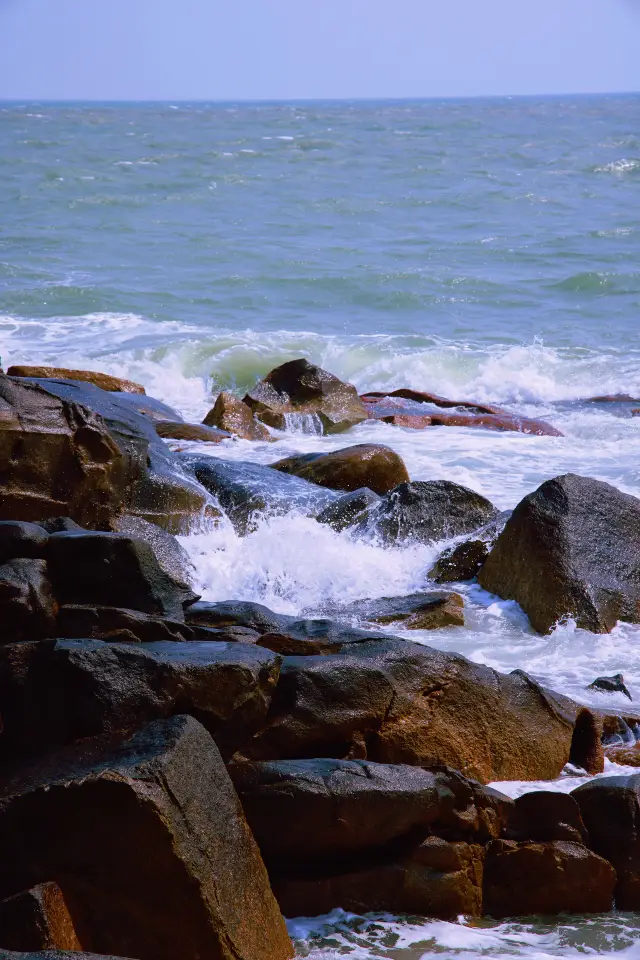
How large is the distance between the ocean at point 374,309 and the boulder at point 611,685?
6cm

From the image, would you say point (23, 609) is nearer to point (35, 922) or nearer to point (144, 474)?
point (35, 922)

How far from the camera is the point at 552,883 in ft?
12.8

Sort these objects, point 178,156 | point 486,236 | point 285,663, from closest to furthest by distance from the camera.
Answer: point 285,663 < point 486,236 < point 178,156

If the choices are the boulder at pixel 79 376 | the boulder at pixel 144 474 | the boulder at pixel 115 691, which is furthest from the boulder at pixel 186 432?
the boulder at pixel 115 691

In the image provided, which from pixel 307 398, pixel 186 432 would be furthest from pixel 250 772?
pixel 307 398

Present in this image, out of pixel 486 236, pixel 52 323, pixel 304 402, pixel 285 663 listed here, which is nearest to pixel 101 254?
pixel 52 323

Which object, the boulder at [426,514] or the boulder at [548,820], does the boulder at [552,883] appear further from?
the boulder at [426,514]

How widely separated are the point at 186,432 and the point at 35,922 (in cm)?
748

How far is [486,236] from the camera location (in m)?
23.2

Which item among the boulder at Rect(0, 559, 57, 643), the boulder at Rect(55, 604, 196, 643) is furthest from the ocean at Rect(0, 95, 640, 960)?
the boulder at Rect(0, 559, 57, 643)

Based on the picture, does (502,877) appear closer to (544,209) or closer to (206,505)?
(206,505)

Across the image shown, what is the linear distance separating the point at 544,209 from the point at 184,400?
1524 centimetres

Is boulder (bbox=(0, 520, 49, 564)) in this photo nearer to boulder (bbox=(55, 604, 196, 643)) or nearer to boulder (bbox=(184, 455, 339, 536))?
boulder (bbox=(55, 604, 196, 643))

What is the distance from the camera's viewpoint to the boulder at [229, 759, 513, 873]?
3.77 m
